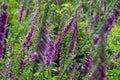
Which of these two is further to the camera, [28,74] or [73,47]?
[73,47]

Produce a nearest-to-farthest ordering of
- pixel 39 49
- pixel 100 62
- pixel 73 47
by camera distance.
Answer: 1. pixel 100 62
2. pixel 39 49
3. pixel 73 47

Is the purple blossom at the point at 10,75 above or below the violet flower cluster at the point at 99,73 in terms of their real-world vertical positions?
below

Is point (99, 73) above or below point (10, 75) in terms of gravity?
above

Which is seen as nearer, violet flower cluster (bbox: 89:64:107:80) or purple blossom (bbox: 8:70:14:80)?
violet flower cluster (bbox: 89:64:107:80)

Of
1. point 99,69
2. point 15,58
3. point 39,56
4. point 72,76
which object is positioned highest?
point 99,69

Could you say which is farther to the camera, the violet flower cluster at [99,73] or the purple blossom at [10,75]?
the purple blossom at [10,75]

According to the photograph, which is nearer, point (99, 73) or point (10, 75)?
point (99, 73)

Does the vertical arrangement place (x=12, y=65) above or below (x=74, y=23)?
below

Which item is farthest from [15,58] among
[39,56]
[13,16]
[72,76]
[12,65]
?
[13,16]

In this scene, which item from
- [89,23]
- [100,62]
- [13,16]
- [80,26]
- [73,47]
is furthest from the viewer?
[13,16]

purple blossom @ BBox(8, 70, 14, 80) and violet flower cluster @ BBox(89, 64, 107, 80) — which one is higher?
violet flower cluster @ BBox(89, 64, 107, 80)

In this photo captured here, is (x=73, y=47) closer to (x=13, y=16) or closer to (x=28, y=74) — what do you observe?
(x=28, y=74)

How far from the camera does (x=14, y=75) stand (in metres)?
3.39

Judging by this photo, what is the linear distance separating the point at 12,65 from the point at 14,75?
18cm
